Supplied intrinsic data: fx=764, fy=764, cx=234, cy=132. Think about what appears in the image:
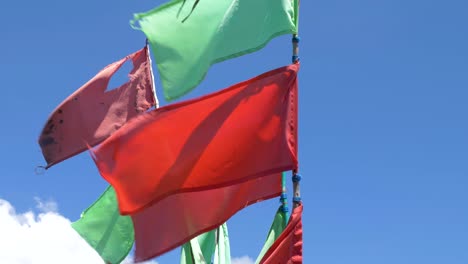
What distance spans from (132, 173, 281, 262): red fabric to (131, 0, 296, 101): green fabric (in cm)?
155

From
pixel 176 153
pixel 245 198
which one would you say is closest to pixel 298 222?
pixel 245 198

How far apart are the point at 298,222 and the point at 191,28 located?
3.47 meters

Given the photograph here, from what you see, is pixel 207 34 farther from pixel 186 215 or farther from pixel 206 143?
pixel 186 215

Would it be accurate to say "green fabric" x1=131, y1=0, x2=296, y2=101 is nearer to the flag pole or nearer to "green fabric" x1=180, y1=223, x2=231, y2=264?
the flag pole

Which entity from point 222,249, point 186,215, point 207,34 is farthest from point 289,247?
point 222,249

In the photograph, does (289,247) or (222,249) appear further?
(222,249)

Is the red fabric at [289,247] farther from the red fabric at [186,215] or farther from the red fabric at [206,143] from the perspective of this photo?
the red fabric at [186,215]

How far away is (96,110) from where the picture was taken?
1591 cm

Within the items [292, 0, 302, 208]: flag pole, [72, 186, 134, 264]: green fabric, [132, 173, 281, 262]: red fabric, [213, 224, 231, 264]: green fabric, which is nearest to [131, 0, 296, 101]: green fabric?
[292, 0, 302, 208]: flag pole

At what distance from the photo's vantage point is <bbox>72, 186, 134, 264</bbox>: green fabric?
16047 millimetres

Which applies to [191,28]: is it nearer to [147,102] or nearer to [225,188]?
[225,188]

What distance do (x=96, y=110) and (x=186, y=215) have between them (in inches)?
229

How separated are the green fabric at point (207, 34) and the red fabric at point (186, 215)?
1545 mm

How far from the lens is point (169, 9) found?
1204cm
